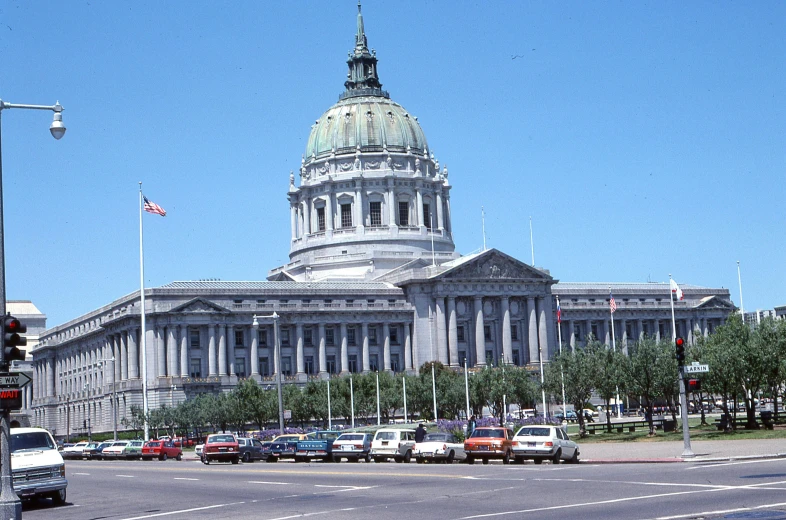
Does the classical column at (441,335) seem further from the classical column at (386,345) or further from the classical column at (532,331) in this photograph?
the classical column at (532,331)

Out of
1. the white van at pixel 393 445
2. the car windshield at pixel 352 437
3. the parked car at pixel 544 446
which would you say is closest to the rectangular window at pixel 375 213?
the car windshield at pixel 352 437

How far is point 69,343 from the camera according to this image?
167 metres

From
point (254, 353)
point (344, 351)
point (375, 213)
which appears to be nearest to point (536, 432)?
point (254, 353)

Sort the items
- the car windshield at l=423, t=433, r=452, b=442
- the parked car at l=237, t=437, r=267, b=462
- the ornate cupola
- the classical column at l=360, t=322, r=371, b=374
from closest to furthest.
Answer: the car windshield at l=423, t=433, r=452, b=442 → the parked car at l=237, t=437, r=267, b=462 → the classical column at l=360, t=322, r=371, b=374 → the ornate cupola

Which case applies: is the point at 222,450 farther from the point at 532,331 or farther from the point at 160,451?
the point at 532,331

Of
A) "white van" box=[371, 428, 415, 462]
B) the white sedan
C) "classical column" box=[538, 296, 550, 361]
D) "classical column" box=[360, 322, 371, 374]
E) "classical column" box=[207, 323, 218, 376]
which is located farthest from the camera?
"classical column" box=[538, 296, 550, 361]

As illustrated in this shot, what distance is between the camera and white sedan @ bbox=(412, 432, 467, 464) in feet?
181

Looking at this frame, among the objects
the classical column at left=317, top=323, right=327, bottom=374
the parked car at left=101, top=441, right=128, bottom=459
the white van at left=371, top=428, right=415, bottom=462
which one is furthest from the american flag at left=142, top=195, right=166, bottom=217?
the classical column at left=317, top=323, right=327, bottom=374

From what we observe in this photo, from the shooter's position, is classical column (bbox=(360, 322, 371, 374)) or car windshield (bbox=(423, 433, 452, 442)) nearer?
car windshield (bbox=(423, 433, 452, 442))

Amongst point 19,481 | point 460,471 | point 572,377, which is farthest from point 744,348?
point 19,481

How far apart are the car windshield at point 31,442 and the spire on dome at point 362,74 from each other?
146 m

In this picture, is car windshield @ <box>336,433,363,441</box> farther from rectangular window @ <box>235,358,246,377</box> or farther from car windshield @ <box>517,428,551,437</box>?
rectangular window @ <box>235,358,246,377</box>

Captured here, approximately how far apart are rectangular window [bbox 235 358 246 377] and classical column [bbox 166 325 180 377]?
26.2 ft

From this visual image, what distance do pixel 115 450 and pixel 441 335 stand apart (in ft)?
232
